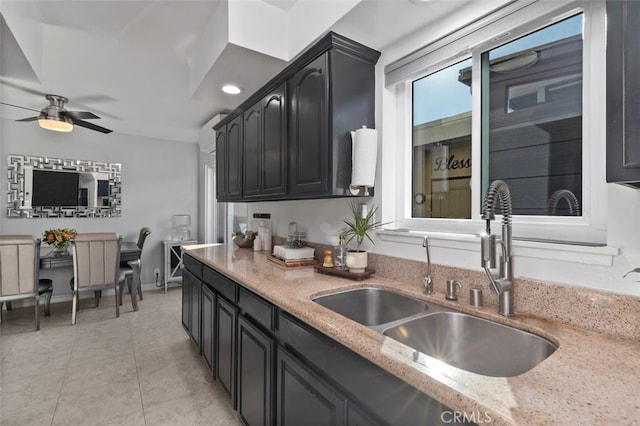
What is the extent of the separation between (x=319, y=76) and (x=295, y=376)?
4.99ft

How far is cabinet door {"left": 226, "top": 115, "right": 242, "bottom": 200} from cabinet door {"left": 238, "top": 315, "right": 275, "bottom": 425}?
152 cm

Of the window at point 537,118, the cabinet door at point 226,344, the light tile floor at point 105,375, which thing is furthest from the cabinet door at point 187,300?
the window at point 537,118

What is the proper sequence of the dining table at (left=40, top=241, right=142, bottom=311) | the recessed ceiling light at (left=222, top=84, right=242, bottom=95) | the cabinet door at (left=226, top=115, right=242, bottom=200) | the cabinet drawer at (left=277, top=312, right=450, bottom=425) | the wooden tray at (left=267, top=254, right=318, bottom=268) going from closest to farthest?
the cabinet drawer at (left=277, top=312, right=450, bottom=425)
the wooden tray at (left=267, top=254, right=318, bottom=268)
the recessed ceiling light at (left=222, top=84, right=242, bottom=95)
the cabinet door at (left=226, top=115, right=242, bottom=200)
the dining table at (left=40, top=241, right=142, bottom=311)

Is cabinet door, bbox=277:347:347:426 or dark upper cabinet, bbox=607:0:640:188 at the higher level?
dark upper cabinet, bbox=607:0:640:188

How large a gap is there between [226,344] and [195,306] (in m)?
0.78

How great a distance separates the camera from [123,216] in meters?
4.71

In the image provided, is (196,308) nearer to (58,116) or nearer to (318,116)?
(318,116)

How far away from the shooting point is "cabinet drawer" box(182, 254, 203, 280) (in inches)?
94.9

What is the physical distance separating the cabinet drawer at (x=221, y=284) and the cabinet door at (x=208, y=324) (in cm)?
7

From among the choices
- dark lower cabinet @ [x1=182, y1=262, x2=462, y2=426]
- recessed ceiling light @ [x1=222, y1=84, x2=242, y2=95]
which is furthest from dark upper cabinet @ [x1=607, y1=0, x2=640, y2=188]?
recessed ceiling light @ [x1=222, y1=84, x2=242, y2=95]

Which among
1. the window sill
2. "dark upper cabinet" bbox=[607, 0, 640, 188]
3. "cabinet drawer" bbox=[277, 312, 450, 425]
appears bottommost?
"cabinet drawer" bbox=[277, 312, 450, 425]

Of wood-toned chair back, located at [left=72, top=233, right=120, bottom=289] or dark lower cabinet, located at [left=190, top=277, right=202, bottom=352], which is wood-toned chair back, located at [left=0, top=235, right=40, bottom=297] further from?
dark lower cabinet, located at [left=190, top=277, right=202, bottom=352]

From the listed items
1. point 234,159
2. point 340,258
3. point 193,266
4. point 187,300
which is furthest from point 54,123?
point 340,258

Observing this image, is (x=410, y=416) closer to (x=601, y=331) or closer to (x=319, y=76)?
(x=601, y=331)
